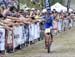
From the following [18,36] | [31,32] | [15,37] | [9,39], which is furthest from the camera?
[31,32]

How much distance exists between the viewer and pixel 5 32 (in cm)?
1752

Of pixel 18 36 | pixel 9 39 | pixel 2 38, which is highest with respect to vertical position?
pixel 2 38

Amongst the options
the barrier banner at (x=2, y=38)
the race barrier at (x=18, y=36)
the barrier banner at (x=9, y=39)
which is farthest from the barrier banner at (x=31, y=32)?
the barrier banner at (x=2, y=38)

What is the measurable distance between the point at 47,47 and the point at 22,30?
1983 millimetres

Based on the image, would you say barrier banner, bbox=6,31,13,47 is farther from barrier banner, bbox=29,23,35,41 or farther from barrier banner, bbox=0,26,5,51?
barrier banner, bbox=29,23,35,41

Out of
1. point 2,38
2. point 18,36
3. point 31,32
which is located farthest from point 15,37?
point 31,32

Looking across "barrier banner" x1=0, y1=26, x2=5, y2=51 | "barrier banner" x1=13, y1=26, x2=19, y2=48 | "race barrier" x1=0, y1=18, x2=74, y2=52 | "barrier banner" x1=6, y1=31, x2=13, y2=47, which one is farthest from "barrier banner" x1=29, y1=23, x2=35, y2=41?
"barrier banner" x1=0, y1=26, x2=5, y2=51

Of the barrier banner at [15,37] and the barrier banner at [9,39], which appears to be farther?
the barrier banner at [15,37]

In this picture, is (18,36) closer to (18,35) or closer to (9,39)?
(18,35)

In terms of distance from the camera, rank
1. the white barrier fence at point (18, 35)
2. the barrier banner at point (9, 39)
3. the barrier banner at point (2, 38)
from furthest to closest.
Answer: the barrier banner at point (9, 39)
the white barrier fence at point (18, 35)
the barrier banner at point (2, 38)

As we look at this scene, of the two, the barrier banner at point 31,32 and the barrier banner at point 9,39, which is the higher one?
the barrier banner at point 9,39

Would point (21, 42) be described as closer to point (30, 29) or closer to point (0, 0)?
point (30, 29)

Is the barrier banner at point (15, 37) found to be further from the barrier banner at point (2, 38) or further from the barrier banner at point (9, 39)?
the barrier banner at point (2, 38)

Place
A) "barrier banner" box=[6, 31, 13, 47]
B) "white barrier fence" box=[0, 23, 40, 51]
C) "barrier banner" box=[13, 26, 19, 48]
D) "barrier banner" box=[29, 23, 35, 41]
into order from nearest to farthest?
"white barrier fence" box=[0, 23, 40, 51], "barrier banner" box=[6, 31, 13, 47], "barrier banner" box=[13, 26, 19, 48], "barrier banner" box=[29, 23, 35, 41]
